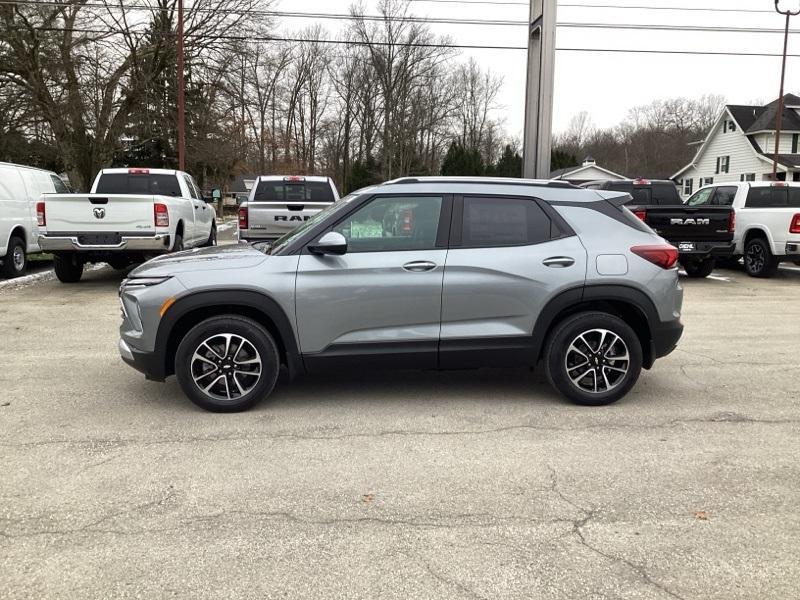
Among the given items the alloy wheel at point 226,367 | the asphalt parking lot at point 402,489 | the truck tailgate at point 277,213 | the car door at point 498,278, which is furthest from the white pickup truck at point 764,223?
the alloy wheel at point 226,367

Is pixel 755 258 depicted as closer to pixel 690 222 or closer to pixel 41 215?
pixel 690 222

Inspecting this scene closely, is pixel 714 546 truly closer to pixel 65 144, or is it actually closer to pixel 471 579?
pixel 471 579

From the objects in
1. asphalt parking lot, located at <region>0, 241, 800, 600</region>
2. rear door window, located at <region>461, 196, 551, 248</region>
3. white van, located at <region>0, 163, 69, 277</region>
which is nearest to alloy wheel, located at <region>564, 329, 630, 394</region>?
asphalt parking lot, located at <region>0, 241, 800, 600</region>

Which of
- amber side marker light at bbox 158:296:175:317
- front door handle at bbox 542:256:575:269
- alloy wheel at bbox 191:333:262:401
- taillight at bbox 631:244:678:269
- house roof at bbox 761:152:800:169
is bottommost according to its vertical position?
alloy wheel at bbox 191:333:262:401

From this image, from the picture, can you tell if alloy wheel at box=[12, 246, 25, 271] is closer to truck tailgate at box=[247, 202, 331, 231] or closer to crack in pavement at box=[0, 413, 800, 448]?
truck tailgate at box=[247, 202, 331, 231]

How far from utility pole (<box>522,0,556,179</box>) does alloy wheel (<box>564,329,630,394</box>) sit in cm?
641

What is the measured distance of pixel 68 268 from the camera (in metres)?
12.0

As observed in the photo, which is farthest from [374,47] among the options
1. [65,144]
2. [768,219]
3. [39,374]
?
[39,374]

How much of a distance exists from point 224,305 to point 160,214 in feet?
21.0

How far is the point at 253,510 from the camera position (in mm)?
3439

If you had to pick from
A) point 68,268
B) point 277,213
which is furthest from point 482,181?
point 68,268

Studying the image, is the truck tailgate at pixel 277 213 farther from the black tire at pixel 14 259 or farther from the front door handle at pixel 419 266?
the front door handle at pixel 419 266

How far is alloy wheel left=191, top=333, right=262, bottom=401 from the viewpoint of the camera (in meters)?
4.79

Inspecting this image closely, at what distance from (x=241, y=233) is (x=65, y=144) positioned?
18.5 meters
